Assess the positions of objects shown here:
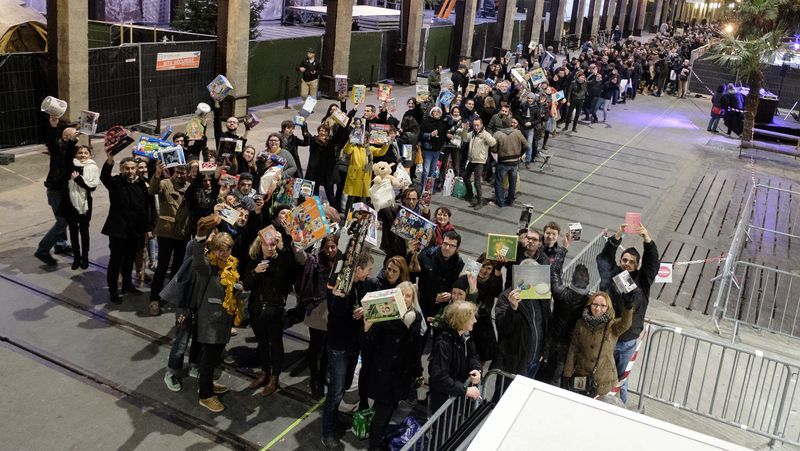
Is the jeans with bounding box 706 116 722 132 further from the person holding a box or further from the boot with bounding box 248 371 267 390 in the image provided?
the boot with bounding box 248 371 267 390

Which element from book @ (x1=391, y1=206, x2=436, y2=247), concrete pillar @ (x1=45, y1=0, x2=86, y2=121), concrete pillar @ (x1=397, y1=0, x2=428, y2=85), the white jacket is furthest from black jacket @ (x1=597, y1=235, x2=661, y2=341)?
concrete pillar @ (x1=397, y1=0, x2=428, y2=85)

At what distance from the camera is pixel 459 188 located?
593 inches

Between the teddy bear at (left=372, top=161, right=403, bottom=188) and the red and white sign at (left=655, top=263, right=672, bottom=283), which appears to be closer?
the red and white sign at (left=655, top=263, right=672, bottom=283)

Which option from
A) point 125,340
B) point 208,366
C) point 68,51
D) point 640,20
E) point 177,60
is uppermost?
point 640,20

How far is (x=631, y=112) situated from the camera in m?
28.4

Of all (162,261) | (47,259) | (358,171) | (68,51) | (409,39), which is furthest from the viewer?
(409,39)

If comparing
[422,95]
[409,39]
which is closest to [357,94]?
[422,95]

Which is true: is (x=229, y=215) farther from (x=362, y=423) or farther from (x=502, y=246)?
(x=502, y=246)

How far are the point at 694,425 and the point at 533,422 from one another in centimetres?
447

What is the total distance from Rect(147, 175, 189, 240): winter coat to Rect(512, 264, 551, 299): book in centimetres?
417

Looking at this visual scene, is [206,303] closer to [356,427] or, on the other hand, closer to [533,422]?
[356,427]

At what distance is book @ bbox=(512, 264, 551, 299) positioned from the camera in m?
7.02

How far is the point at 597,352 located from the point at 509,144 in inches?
294

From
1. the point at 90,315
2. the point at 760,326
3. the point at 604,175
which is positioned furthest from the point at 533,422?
the point at 604,175
